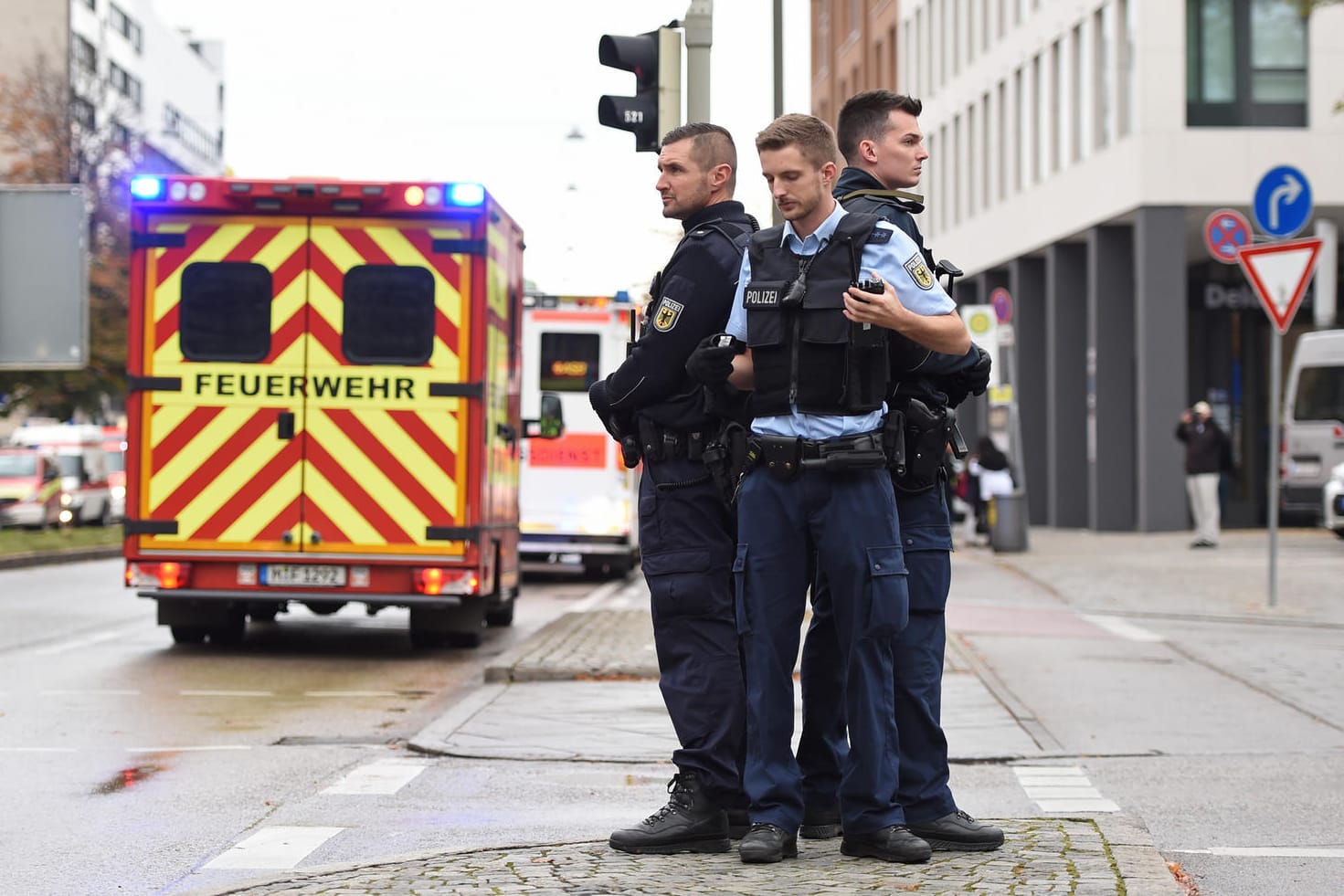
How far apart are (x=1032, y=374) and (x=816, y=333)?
123 ft

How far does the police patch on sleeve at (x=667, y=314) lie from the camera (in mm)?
5918

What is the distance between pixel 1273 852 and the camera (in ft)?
21.4

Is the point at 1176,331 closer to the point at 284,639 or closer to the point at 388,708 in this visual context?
the point at 284,639

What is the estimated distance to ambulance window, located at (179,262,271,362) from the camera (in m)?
13.4

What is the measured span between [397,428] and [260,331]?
1.06 meters

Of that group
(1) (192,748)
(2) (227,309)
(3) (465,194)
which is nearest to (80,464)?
(2) (227,309)

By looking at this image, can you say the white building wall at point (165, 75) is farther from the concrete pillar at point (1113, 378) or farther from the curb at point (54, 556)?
the concrete pillar at point (1113, 378)

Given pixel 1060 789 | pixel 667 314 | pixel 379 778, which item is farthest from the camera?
pixel 379 778

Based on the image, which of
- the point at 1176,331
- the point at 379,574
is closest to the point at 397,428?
the point at 379,574

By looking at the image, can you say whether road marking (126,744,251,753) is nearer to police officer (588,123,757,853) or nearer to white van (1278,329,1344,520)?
police officer (588,123,757,853)

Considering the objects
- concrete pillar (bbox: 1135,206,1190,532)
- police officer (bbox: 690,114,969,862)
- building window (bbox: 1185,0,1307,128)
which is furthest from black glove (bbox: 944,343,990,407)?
building window (bbox: 1185,0,1307,128)

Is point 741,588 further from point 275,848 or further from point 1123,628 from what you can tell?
point 1123,628

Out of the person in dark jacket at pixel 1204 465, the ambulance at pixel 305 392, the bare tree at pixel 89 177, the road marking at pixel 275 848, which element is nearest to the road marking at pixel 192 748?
the road marking at pixel 275 848

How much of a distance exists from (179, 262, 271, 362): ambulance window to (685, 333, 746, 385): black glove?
8.18 m
